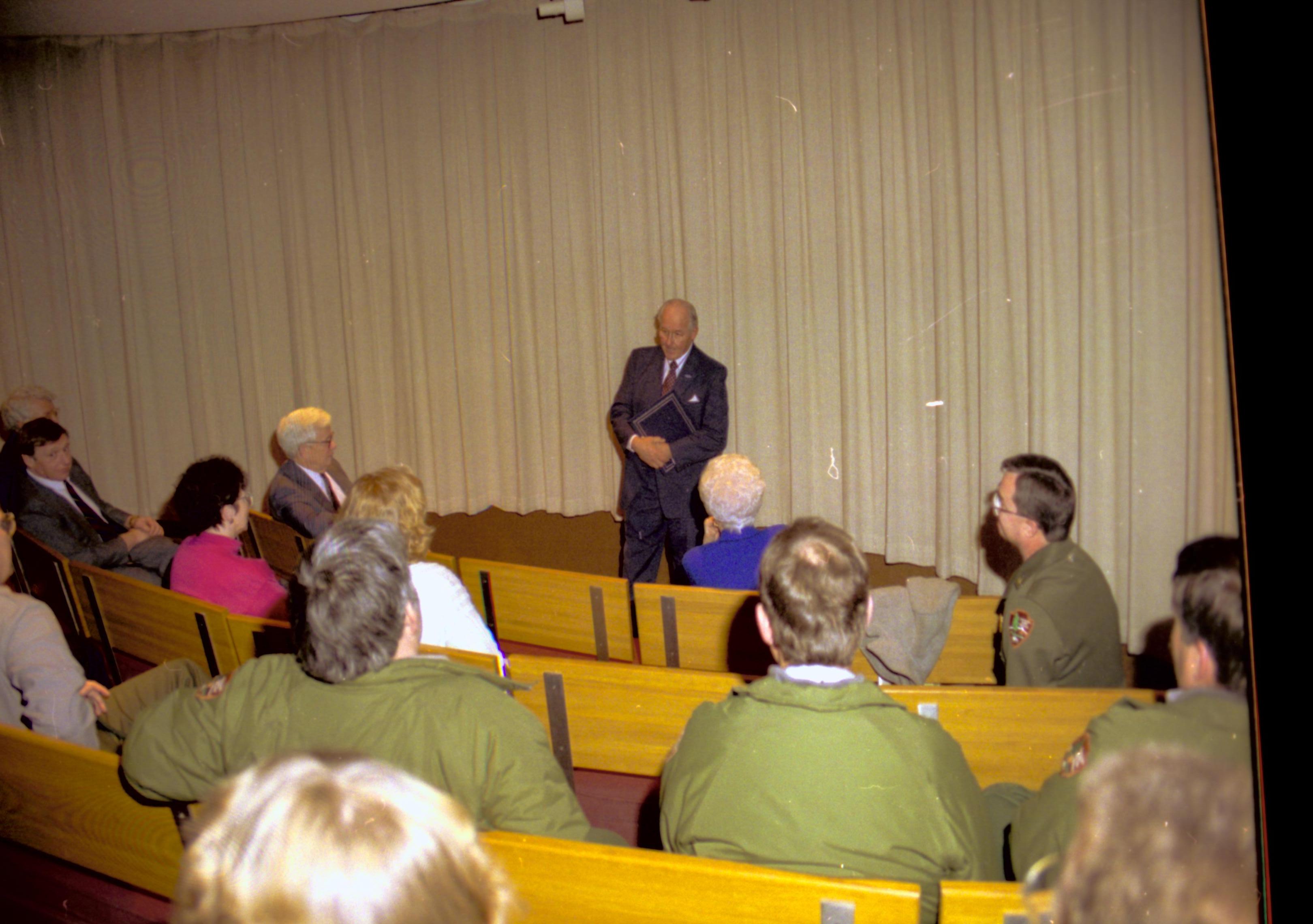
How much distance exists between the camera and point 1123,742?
1.08m

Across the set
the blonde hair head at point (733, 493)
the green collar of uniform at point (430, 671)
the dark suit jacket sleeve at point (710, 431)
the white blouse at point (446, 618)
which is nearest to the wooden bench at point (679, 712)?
the white blouse at point (446, 618)

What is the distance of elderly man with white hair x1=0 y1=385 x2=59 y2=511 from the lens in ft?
12.6

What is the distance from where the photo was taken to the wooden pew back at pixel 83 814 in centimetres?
144

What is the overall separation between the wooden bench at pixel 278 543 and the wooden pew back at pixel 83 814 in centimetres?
194

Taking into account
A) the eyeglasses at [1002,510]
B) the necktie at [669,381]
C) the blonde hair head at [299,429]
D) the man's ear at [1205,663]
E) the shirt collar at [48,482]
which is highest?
the necktie at [669,381]

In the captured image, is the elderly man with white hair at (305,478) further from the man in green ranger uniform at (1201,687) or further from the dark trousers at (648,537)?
the man in green ranger uniform at (1201,687)

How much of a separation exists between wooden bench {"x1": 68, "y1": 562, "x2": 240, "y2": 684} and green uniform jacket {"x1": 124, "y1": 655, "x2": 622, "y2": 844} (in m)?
0.97

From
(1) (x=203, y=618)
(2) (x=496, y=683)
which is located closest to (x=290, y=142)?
(1) (x=203, y=618)

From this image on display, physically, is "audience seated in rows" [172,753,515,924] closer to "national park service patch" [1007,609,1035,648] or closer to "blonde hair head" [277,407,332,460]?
"national park service patch" [1007,609,1035,648]

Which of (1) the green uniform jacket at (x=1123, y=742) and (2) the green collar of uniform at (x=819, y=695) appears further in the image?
(2) the green collar of uniform at (x=819, y=695)

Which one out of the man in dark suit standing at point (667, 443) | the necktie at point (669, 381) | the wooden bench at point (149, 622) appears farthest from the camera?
the necktie at point (669, 381)

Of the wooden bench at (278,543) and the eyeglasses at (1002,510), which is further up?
the eyeglasses at (1002,510)

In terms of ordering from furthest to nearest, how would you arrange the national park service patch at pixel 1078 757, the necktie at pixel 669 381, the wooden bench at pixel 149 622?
the necktie at pixel 669 381 → the wooden bench at pixel 149 622 → the national park service patch at pixel 1078 757

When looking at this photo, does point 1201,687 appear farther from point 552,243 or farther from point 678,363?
point 552,243
